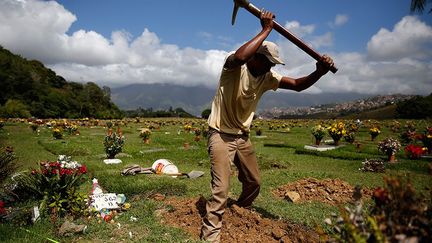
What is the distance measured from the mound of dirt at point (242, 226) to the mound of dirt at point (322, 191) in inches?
108

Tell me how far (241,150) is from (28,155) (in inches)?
523

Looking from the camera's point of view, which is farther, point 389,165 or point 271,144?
point 271,144

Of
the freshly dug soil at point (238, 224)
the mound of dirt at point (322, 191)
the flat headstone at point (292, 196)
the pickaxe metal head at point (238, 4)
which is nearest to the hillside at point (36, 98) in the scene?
the mound of dirt at point (322, 191)

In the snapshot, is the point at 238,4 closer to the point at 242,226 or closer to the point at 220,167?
the point at 220,167

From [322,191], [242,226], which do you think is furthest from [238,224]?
[322,191]

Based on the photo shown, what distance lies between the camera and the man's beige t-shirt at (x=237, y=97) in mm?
5098

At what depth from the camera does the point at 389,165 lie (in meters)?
14.3

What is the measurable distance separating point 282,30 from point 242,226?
3097 mm

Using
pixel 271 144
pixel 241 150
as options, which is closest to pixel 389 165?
pixel 271 144

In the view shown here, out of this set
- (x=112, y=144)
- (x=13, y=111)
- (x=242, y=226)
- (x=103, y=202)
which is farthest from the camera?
(x=13, y=111)

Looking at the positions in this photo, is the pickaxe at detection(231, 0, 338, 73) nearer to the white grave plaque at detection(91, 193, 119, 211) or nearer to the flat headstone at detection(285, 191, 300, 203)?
the flat headstone at detection(285, 191, 300, 203)

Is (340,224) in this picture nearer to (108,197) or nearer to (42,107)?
(108,197)

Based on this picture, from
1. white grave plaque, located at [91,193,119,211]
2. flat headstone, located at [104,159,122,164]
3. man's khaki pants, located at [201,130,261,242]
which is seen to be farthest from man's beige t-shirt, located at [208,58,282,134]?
flat headstone, located at [104,159,122,164]

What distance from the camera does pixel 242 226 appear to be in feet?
18.9
